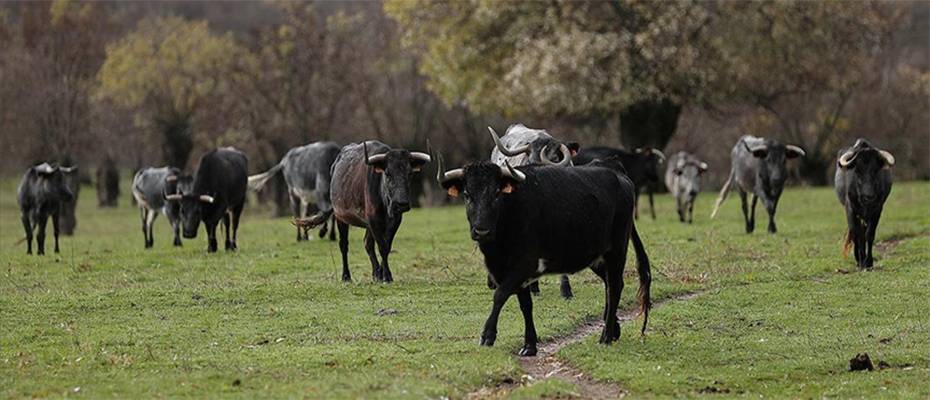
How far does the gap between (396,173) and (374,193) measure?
1.11 metres

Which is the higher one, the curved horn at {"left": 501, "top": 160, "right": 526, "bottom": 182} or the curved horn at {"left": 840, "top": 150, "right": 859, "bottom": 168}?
the curved horn at {"left": 501, "top": 160, "right": 526, "bottom": 182}

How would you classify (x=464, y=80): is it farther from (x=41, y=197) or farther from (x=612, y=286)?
(x=612, y=286)

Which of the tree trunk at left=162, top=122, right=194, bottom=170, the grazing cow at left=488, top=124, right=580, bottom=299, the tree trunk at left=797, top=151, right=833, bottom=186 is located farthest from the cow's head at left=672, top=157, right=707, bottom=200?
the tree trunk at left=162, top=122, right=194, bottom=170

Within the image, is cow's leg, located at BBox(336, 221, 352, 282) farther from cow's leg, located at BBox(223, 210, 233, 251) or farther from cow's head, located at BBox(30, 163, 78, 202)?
cow's head, located at BBox(30, 163, 78, 202)

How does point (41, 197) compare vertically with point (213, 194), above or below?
below

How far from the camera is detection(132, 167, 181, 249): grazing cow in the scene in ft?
101

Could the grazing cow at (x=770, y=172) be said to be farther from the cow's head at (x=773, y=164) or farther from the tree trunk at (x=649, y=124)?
the tree trunk at (x=649, y=124)

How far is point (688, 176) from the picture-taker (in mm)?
35594

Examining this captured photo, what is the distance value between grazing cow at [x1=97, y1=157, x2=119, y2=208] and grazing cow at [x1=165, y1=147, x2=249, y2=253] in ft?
130

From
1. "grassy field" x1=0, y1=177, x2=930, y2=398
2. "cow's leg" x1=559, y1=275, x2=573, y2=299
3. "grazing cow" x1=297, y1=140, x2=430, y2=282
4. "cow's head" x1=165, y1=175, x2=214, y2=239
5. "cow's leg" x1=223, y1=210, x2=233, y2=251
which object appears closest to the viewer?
"grassy field" x1=0, y1=177, x2=930, y2=398

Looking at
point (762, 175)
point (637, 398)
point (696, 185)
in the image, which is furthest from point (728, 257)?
point (637, 398)

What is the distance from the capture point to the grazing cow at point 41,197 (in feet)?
97.3

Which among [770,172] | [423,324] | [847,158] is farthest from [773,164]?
[423,324]

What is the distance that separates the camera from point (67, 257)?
28.1m
